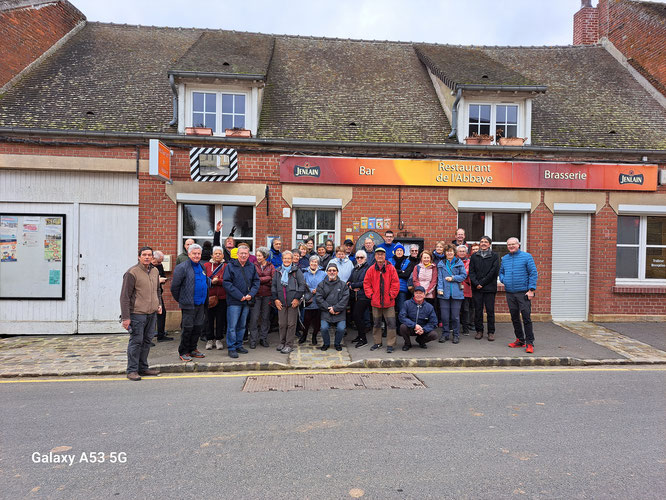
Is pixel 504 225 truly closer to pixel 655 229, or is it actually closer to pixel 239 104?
pixel 655 229

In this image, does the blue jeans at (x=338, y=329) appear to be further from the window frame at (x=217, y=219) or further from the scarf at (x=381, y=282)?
the window frame at (x=217, y=219)

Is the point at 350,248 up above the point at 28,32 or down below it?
below

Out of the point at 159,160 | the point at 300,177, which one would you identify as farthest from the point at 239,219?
the point at 159,160

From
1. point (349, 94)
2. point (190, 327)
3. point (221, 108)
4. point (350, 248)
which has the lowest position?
point (190, 327)

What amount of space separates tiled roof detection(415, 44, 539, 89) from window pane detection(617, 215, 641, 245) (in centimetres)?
415

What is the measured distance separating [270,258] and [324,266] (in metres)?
1.14

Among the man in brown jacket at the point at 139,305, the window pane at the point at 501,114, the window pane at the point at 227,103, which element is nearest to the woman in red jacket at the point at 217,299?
the man in brown jacket at the point at 139,305

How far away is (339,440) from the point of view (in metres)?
4.15

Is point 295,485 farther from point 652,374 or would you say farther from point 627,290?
point 627,290

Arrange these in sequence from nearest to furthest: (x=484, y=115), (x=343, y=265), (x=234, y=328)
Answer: (x=234, y=328)
(x=343, y=265)
(x=484, y=115)

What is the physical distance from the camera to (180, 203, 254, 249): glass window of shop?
9977mm

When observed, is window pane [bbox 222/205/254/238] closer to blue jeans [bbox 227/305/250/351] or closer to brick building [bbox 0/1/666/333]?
brick building [bbox 0/1/666/333]

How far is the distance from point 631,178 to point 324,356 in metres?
8.74

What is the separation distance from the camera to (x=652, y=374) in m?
6.55
